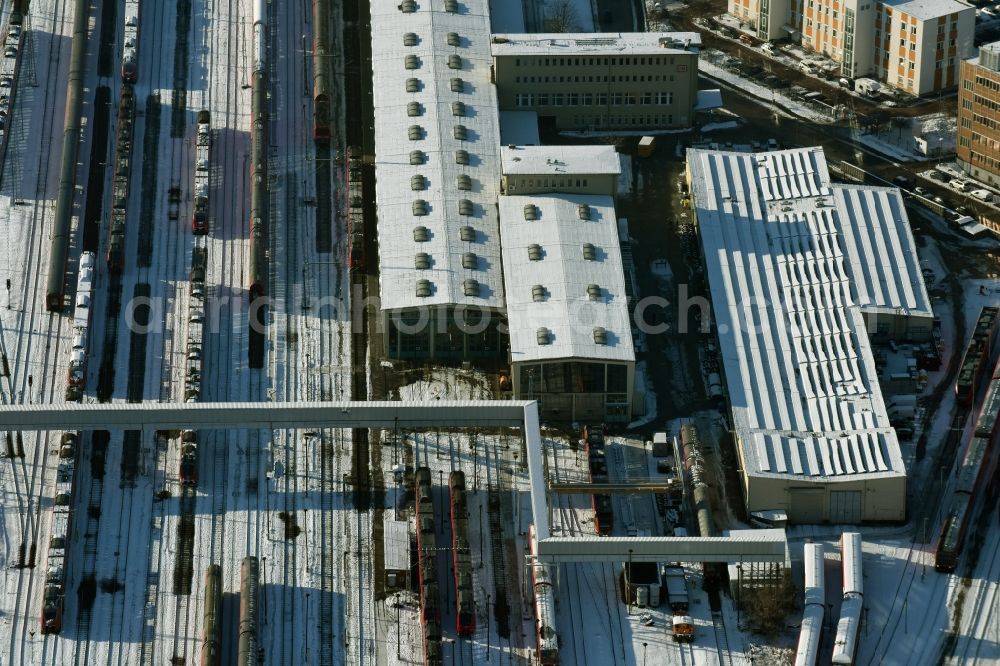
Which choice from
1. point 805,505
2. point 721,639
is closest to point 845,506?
point 805,505

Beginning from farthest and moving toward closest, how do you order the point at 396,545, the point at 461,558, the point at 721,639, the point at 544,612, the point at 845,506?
the point at 845,506 < the point at 396,545 < the point at 461,558 < the point at 721,639 < the point at 544,612

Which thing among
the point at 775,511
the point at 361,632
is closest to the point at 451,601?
the point at 361,632

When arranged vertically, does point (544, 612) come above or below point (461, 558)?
below

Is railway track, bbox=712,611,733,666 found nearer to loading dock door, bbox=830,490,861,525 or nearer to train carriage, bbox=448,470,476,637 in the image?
loading dock door, bbox=830,490,861,525

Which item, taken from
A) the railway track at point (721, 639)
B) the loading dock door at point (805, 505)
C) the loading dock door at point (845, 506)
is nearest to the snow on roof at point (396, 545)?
the railway track at point (721, 639)

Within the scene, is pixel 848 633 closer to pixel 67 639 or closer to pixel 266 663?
pixel 266 663

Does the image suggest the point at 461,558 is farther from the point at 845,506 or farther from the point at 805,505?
the point at 845,506
